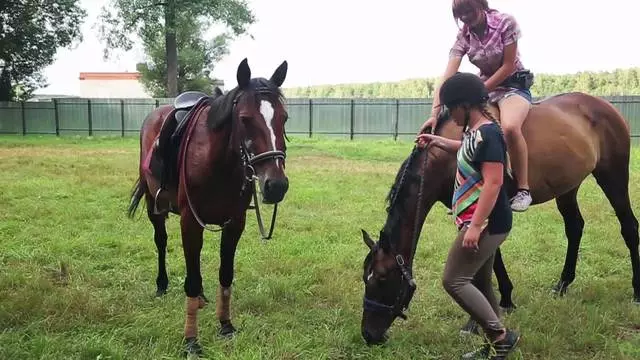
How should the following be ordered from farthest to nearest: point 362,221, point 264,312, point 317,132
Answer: point 317,132
point 362,221
point 264,312

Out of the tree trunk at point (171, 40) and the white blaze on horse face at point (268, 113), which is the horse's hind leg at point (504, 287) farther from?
the tree trunk at point (171, 40)

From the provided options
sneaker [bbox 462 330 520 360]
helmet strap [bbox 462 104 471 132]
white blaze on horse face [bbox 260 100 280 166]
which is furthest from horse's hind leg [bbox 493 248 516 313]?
white blaze on horse face [bbox 260 100 280 166]

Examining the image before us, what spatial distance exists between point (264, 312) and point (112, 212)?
4189 mm

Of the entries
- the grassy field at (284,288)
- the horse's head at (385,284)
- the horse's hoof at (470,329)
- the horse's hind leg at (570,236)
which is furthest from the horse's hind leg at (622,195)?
the horse's head at (385,284)

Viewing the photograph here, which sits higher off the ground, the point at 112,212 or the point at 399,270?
the point at 399,270

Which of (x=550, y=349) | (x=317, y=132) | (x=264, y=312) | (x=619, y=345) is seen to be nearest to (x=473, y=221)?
(x=550, y=349)

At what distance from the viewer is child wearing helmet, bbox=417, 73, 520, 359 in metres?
2.71

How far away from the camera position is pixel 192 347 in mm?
3371

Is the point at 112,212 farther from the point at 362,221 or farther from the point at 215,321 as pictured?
the point at 215,321

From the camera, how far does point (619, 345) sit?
3463 mm

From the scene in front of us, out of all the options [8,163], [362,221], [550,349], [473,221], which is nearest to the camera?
[473,221]

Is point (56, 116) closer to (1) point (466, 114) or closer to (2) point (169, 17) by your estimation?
(2) point (169, 17)

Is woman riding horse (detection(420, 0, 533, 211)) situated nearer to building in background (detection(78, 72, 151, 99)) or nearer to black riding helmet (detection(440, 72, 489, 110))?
black riding helmet (detection(440, 72, 489, 110))

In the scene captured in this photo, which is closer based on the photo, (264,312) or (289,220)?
(264,312)
